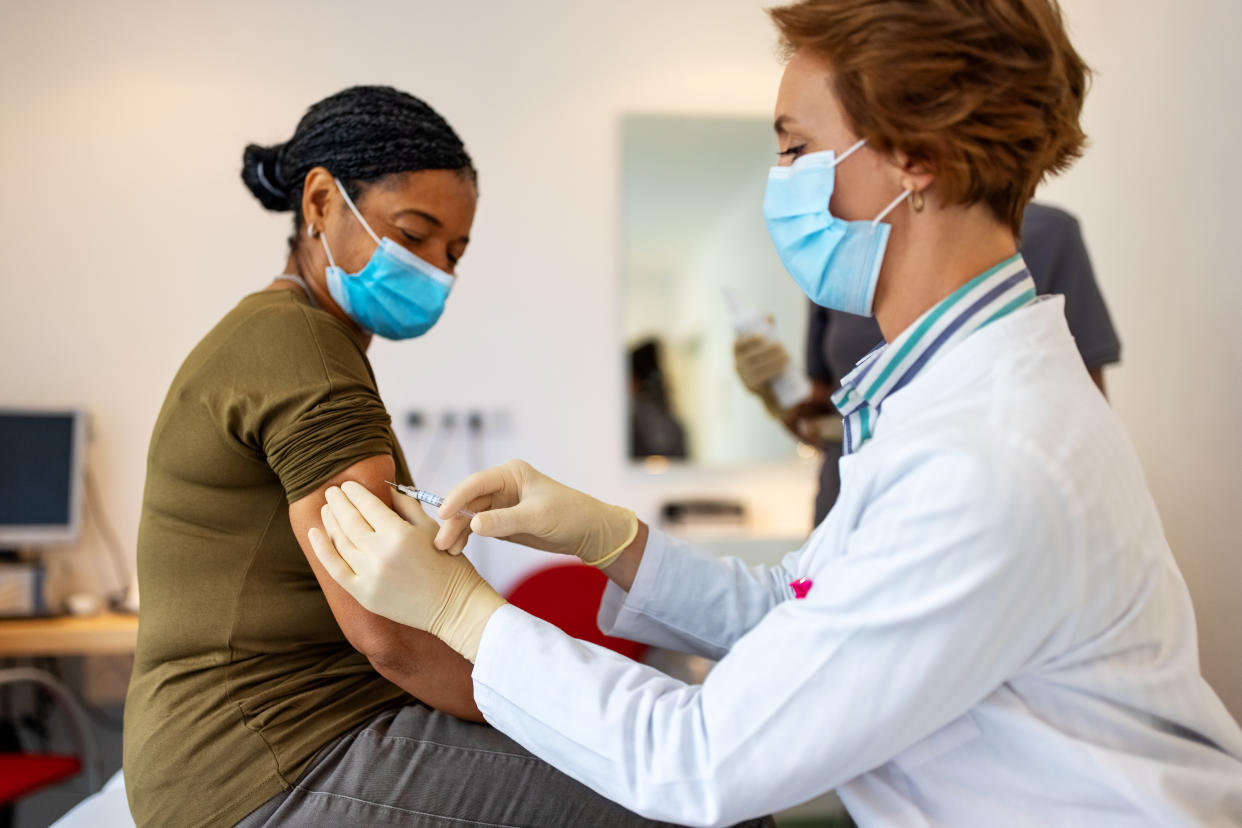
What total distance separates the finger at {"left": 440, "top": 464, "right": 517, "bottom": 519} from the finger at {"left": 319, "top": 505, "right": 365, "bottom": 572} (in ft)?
0.30

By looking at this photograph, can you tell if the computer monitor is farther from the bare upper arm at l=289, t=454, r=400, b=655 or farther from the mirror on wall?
the bare upper arm at l=289, t=454, r=400, b=655

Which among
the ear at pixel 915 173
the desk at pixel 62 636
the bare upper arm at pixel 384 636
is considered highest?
the ear at pixel 915 173

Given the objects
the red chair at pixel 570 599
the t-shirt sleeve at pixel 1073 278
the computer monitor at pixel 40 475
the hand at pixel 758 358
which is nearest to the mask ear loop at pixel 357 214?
the hand at pixel 758 358

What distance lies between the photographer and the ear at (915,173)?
88cm

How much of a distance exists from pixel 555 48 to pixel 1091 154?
185 cm

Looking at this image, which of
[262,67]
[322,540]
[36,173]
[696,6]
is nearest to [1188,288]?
[322,540]

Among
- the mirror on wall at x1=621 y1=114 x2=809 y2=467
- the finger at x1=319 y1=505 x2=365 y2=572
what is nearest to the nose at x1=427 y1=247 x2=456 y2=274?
the finger at x1=319 y1=505 x2=365 y2=572

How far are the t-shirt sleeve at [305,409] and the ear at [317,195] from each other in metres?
0.27

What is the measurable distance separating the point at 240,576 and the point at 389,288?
0.43 m

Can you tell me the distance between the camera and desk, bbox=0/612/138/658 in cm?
245

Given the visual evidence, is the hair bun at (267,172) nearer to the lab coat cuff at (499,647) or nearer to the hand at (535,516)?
the hand at (535,516)

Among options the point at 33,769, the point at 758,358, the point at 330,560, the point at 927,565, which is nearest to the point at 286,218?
the point at 33,769

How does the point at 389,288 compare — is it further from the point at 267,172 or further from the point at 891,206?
the point at 891,206

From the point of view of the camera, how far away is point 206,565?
995mm
